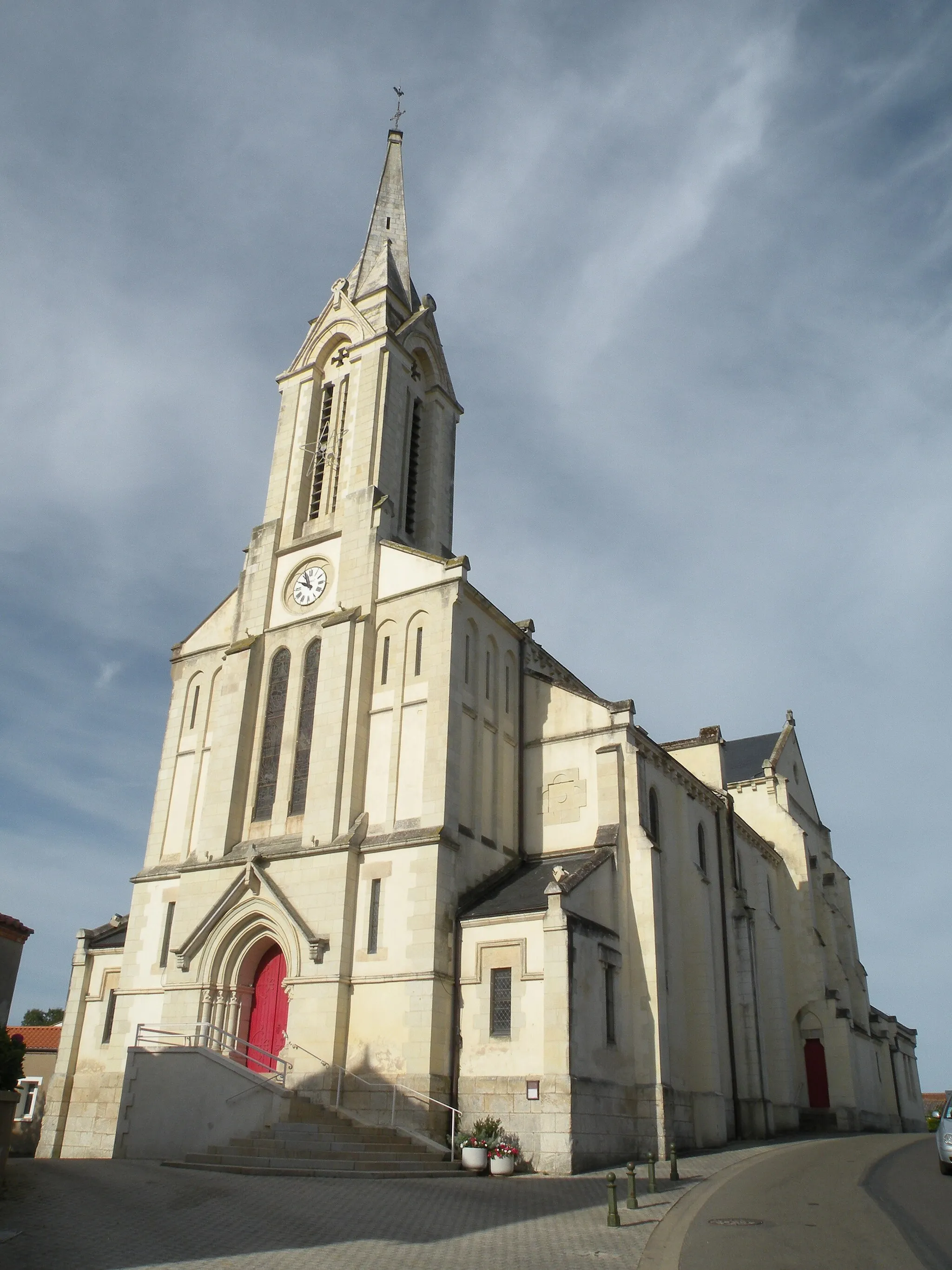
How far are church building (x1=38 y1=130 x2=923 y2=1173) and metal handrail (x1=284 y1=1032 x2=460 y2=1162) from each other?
0.08m


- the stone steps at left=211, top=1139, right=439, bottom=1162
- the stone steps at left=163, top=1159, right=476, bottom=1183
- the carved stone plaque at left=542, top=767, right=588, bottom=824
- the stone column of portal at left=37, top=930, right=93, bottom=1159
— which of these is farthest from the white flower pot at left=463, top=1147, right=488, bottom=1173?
the stone column of portal at left=37, top=930, right=93, bottom=1159

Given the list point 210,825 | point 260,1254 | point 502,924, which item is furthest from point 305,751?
point 260,1254

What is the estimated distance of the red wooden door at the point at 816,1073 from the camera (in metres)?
37.0

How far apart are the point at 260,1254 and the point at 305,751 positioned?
17.3m

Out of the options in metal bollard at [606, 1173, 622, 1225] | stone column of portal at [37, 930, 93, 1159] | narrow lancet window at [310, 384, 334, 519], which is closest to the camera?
metal bollard at [606, 1173, 622, 1225]

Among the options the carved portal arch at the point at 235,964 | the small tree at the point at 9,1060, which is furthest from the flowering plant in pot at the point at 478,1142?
the small tree at the point at 9,1060

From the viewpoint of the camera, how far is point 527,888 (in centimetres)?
2445

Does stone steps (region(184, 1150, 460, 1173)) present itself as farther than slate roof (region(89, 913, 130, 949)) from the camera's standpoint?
No

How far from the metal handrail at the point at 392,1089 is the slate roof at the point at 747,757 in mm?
26209

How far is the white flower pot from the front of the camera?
19734mm

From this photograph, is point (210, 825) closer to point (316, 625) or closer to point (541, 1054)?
point (316, 625)

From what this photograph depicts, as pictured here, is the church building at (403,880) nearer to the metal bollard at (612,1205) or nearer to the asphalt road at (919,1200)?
the asphalt road at (919,1200)

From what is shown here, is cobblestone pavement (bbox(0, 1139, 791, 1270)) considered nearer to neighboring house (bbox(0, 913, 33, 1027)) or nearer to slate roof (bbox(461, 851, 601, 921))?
neighboring house (bbox(0, 913, 33, 1027))

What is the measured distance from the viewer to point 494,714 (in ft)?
92.3
